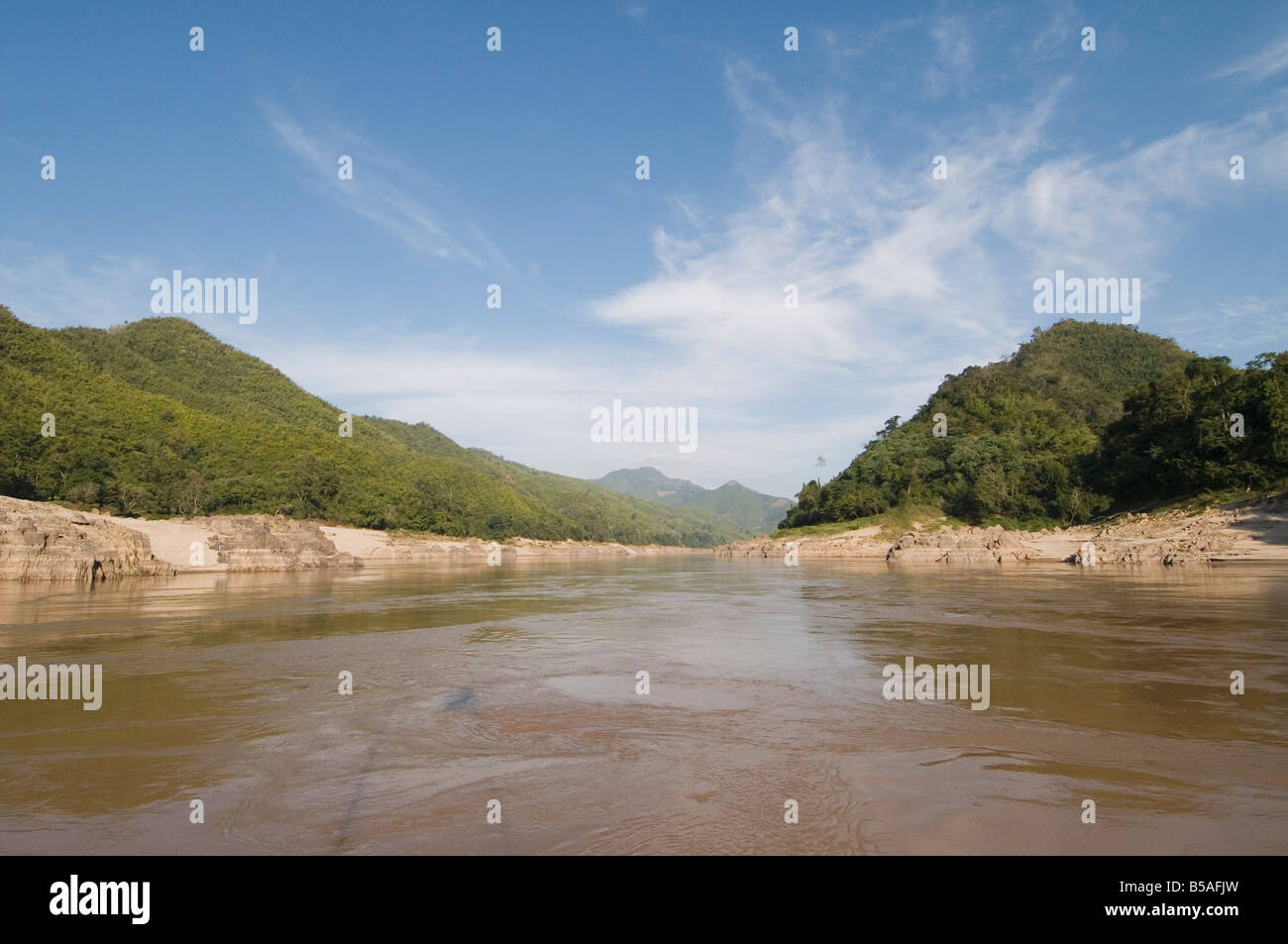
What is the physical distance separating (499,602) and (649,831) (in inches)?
762

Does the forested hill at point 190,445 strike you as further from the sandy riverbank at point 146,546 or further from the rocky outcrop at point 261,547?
the rocky outcrop at point 261,547

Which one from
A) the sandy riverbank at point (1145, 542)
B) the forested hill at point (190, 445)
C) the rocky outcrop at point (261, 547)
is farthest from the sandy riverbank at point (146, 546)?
the sandy riverbank at point (1145, 542)

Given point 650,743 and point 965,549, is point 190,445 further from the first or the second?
point 650,743

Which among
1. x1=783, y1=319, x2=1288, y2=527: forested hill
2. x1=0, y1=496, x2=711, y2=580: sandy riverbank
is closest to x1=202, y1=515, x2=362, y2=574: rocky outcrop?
x1=0, y1=496, x2=711, y2=580: sandy riverbank

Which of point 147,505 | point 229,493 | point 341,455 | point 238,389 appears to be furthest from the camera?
point 238,389

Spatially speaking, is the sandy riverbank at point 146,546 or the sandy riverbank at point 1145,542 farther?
the sandy riverbank at point 1145,542

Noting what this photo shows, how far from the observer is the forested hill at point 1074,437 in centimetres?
4612

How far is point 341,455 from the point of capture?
100938 millimetres

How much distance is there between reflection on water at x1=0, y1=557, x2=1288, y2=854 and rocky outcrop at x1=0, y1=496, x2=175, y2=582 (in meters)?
16.9

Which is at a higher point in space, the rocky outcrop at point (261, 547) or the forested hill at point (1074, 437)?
the forested hill at point (1074, 437)

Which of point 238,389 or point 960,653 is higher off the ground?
point 238,389

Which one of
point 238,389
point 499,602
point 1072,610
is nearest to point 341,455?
point 238,389

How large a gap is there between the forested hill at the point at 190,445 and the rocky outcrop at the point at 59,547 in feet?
102
